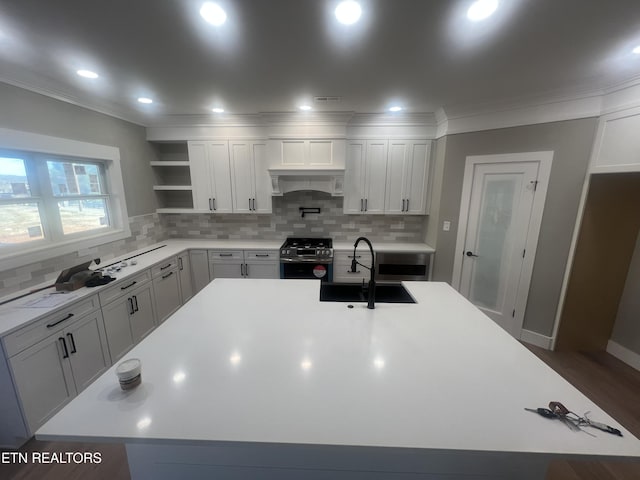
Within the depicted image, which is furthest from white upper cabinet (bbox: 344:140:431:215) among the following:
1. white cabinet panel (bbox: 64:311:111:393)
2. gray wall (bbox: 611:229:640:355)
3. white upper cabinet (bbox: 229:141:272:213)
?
white cabinet panel (bbox: 64:311:111:393)

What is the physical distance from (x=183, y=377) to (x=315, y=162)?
289 centimetres

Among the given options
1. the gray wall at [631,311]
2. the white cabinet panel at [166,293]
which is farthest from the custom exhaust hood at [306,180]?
the gray wall at [631,311]

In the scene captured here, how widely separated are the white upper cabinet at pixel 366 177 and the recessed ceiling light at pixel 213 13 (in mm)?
2268

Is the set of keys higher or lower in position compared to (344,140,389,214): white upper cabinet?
lower

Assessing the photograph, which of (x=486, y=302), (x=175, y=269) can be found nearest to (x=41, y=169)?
(x=175, y=269)

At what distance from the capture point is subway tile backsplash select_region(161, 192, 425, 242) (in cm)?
381

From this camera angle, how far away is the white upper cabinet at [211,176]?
11.3 feet

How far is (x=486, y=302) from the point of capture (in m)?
3.02

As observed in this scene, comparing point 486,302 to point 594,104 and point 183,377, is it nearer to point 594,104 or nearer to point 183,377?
→ point 594,104

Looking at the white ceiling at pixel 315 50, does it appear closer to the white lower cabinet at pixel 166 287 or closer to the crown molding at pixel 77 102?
the crown molding at pixel 77 102

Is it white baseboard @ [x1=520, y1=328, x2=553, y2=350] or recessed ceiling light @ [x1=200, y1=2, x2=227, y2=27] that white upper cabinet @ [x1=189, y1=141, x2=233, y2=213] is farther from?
white baseboard @ [x1=520, y1=328, x2=553, y2=350]

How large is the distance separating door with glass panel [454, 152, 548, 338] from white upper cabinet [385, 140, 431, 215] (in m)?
0.61

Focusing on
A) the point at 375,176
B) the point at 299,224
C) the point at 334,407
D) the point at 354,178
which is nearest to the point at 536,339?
the point at 375,176

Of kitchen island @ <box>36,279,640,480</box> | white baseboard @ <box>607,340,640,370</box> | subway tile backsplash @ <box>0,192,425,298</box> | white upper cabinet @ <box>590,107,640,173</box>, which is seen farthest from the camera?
subway tile backsplash @ <box>0,192,425,298</box>
